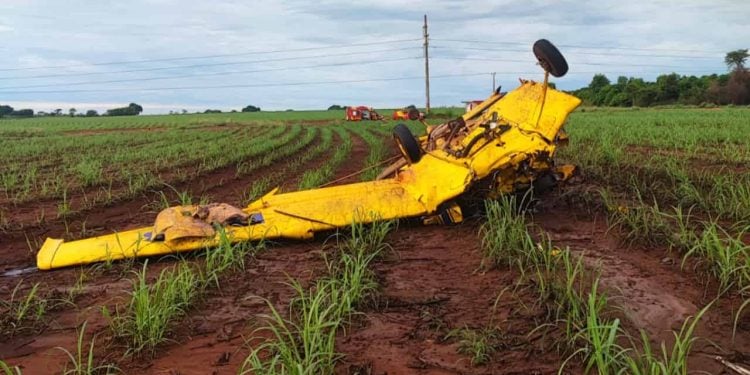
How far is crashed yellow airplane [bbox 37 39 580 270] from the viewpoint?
4.16 metres

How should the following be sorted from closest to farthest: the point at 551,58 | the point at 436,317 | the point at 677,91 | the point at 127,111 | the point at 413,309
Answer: the point at 436,317 < the point at 413,309 < the point at 551,58 < the point at 677,91 < the point at 127,111

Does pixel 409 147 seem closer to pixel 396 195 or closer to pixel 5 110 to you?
pixel 396 195

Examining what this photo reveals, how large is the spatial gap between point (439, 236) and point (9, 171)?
29.9 ft

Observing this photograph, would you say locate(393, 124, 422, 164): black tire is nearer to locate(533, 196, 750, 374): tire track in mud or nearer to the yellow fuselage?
the yellow fuselage

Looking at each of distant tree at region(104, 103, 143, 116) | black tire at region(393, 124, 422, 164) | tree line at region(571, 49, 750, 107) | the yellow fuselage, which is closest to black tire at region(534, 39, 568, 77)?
the yellow fuselage

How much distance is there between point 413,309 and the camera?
315cm

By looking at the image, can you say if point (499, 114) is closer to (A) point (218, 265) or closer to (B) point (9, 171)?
(A) point (218, 265)

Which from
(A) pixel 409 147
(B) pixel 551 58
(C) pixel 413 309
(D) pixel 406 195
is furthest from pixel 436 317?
(B) pixel 551 58

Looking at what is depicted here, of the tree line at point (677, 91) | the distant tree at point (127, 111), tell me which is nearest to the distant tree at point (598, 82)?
the tree line at point (677, 91)

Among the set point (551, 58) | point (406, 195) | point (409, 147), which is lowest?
point (406, 195)

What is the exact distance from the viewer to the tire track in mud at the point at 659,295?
2564 millimetres

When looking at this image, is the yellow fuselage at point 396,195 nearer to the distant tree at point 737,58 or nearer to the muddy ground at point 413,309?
the muddy ground at point 413,309

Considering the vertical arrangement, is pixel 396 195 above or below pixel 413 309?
above

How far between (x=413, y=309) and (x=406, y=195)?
5.82 feet
